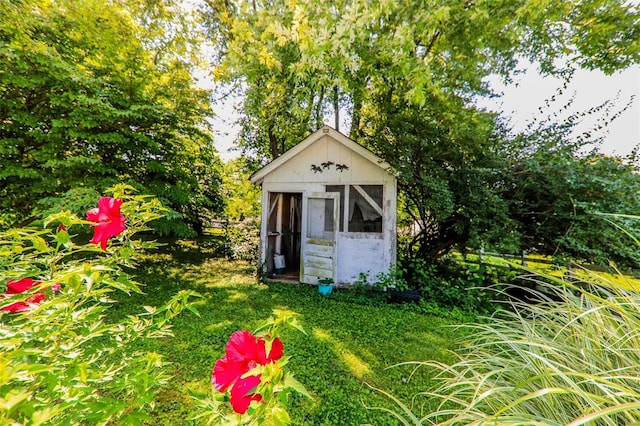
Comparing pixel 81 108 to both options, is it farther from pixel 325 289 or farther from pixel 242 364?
pixel 242 364

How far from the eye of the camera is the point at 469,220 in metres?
4.84

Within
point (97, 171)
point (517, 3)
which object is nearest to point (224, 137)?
point (97, 171)

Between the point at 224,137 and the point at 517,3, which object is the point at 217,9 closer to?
the point at 224,137

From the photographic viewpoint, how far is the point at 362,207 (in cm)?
568

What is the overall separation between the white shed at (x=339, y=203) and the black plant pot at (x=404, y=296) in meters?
0.58

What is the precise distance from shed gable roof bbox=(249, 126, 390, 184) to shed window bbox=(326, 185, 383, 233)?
600 mm

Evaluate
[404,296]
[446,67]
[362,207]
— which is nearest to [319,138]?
[362,207]

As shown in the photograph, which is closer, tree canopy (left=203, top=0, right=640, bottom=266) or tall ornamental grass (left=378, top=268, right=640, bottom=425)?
tall ornamental grass (left=378, top=268, right=640, bottom=425)

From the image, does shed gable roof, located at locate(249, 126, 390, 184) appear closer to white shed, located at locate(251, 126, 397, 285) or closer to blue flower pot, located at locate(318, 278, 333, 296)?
white shed, located at locate(251, 126, 397, 285)

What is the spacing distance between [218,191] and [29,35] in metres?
6.23

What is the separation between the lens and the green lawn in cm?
230

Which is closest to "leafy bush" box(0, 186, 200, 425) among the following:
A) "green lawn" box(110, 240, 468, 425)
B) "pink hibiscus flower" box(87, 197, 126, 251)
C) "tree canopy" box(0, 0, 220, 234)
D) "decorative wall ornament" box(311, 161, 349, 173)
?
"pink hibiscus flower" box(87, 197, 126, 251)

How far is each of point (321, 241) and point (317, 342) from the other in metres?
2.65

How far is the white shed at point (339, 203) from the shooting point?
17.9 ft
